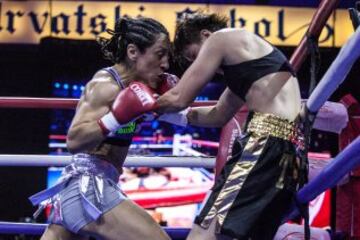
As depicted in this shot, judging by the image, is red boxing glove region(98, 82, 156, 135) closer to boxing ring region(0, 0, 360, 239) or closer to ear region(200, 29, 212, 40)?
ear region(200, 29, 212, 40)

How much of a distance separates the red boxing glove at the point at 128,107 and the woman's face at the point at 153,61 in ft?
0.85

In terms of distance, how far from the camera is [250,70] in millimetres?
1817

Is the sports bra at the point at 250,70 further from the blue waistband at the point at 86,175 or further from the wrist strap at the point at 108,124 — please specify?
the blue waistband at the point at 86,175

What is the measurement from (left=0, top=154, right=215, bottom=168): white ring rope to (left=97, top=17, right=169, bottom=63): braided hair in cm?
40

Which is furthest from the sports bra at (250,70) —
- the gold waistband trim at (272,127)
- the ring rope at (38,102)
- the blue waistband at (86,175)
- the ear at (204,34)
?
the ring rope at (38,102)

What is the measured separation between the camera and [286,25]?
22.7 ft

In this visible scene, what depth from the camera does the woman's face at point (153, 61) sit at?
2.15 meters

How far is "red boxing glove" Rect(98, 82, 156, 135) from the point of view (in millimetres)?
1860

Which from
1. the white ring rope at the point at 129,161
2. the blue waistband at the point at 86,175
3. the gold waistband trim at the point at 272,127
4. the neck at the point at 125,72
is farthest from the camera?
the white ring rope at the point at 129,161

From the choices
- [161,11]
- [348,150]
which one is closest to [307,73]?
[161,11]

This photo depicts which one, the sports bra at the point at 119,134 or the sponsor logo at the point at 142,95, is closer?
the sponsor logo at the point at 142,95

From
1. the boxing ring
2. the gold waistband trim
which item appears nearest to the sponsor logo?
the gold waistband trim

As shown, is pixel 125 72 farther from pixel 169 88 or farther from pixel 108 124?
pixel 108 124

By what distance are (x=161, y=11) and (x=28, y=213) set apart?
2.48 meters
